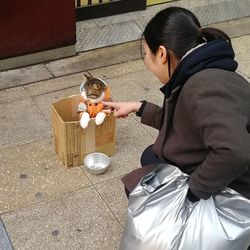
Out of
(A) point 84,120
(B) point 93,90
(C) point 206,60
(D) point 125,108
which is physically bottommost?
(A) point 84,120

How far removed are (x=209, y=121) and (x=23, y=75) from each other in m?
2.61

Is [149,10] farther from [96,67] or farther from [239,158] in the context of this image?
[239,158]

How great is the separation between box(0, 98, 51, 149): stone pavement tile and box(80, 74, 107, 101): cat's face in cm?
67

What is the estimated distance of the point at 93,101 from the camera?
3.01 m

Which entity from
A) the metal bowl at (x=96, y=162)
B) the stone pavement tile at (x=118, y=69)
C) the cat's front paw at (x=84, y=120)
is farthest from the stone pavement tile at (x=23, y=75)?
the cat's front paw at (x=84, y=120)

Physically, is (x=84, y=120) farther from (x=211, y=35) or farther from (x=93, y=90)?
(x=211, y=35)

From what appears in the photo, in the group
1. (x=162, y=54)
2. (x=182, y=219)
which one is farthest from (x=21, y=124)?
(x=182, y=219)

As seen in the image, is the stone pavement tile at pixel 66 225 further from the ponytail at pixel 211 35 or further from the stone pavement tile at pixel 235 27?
the stone pavement tile at pixel 235 27

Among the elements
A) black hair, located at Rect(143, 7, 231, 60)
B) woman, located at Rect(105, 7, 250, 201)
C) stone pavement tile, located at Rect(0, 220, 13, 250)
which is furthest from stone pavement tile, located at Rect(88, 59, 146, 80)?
black hair, located at Rect(143, 7, 231, 60)

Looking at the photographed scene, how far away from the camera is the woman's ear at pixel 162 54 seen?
2.11 metres

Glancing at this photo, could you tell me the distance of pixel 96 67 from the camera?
441 cm

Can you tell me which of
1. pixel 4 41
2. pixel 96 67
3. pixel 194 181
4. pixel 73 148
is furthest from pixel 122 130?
pixel 194 181

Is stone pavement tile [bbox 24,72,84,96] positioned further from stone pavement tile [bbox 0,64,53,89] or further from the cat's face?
the cat's face

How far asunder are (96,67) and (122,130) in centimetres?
96
